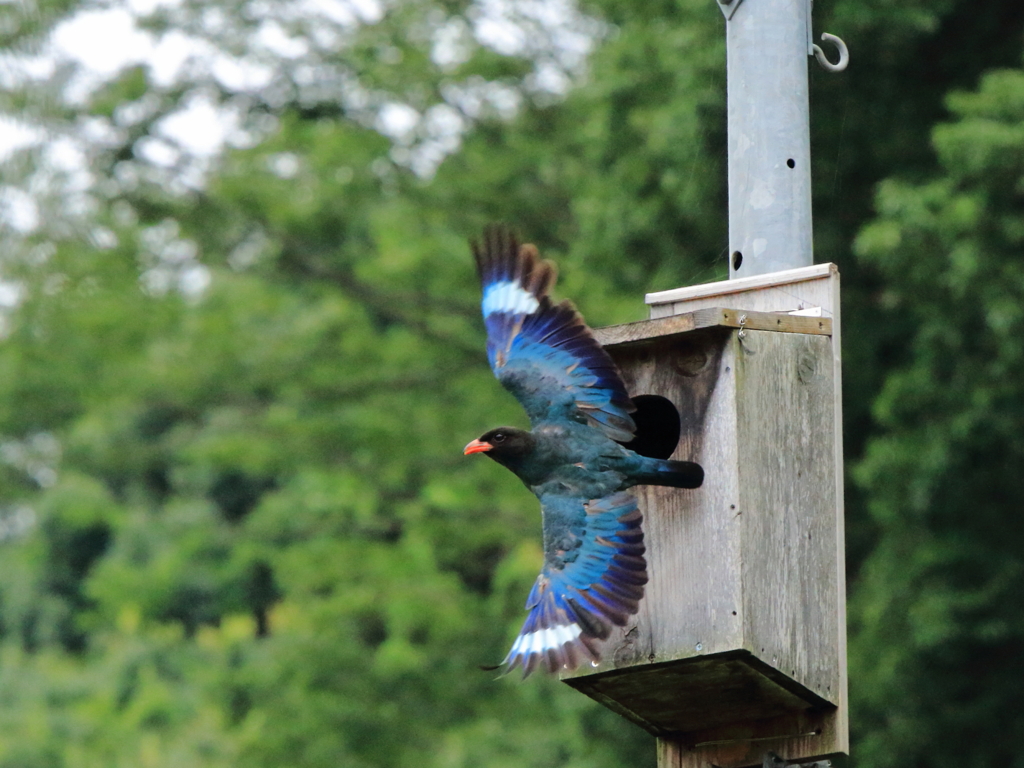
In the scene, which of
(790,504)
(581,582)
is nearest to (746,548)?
(790,504)

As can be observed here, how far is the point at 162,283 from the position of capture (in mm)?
11461

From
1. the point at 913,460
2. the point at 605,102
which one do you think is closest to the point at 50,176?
the point at 913,460

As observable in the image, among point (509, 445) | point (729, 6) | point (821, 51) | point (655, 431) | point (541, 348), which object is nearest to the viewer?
point (729, 6)

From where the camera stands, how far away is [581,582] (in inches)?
164

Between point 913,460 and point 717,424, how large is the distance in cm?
397

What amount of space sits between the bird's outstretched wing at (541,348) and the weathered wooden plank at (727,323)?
183 millimetres

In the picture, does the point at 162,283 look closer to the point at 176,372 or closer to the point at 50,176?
the point at 176,372

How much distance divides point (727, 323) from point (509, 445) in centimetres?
69

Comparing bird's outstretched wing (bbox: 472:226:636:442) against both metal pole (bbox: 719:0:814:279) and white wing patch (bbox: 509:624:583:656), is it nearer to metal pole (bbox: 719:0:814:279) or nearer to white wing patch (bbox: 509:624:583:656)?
metal pole (bbox: 719:0:814:279)

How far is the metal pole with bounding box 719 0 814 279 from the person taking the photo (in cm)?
410

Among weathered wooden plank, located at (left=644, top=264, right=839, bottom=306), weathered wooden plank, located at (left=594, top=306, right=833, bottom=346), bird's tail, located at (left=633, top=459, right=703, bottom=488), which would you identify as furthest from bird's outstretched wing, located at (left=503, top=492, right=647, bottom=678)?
weathered wooden plank, located at (left=644, top=264, right=839, bottom=306)

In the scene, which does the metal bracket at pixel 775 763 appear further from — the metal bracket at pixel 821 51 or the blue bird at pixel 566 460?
the metal bracket at pixel 821 51

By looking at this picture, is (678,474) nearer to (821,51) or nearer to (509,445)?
(509,445)

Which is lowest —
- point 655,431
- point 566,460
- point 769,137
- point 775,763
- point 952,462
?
point 775,763
